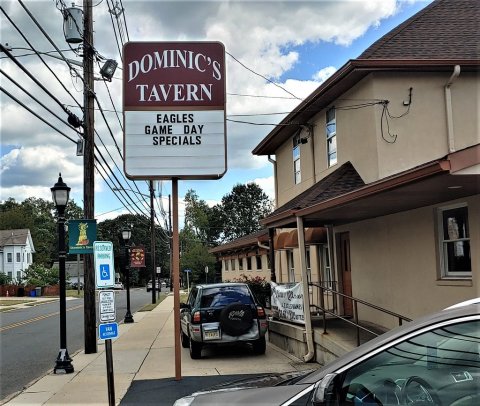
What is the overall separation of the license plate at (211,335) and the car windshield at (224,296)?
67 cm

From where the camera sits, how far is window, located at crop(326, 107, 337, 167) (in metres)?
14.3

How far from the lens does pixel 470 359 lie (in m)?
2.68

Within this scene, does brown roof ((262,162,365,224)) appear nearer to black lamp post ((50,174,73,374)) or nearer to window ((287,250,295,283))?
black lamp post ((50,174,73,374))

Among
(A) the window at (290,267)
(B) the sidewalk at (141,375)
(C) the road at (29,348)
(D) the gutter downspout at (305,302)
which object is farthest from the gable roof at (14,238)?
(D) the gutter downspout at (305,302)

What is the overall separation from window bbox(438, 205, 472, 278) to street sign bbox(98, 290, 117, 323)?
5869 mm

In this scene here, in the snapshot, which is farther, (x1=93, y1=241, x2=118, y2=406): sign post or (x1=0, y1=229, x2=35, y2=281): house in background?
(x1=0, y1=229, x2=35, y2=281): house in background

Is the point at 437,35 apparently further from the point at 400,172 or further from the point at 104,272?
the point at 104,272

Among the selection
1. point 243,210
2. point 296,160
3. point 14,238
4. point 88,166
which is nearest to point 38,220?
point 14,238

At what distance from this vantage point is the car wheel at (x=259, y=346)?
11.5 metres

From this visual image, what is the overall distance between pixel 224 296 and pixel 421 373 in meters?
9.34

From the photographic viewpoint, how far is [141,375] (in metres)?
10.0

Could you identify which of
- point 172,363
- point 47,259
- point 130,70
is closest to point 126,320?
point 172,363

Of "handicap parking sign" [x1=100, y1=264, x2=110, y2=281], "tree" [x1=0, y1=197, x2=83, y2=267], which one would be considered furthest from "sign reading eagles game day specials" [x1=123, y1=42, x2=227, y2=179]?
"tree" [x1=0, y1=197, x2=83, y2=267]

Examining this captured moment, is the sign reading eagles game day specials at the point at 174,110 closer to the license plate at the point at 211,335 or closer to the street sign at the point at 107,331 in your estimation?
the street sign at the point at 107,331
